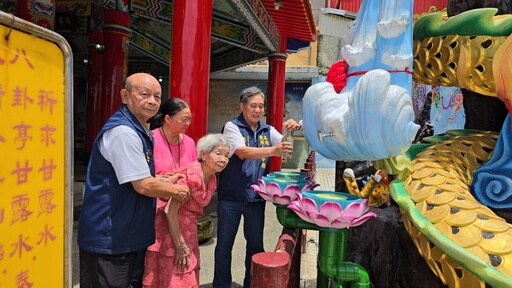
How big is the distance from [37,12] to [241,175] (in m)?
3.32

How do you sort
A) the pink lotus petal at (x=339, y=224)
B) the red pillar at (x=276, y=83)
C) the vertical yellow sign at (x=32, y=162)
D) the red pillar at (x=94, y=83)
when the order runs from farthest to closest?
the red pillar at (x=276, y=83) < the red pillar at (x=94, y=83) < the pink lotus petal at (x=339, y=224) < the vertical yellow sign at (x=32, y=162)

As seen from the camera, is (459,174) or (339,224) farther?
(459,174)

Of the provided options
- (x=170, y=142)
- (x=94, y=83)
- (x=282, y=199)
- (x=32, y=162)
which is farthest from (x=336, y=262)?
(x=94, y=83)

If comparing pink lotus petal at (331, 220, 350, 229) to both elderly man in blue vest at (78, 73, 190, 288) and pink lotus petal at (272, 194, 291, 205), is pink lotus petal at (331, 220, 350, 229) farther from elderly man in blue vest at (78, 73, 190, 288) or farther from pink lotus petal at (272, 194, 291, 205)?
elderly man in blue vest at (78, 73, 190, 288)

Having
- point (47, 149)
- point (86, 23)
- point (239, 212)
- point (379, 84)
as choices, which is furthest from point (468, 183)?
point (86, 23)

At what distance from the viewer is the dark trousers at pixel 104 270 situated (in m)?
1.58

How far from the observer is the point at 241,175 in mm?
2434

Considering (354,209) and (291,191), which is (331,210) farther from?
(291,191)

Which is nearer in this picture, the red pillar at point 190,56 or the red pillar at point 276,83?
the red pillar at point 190,56

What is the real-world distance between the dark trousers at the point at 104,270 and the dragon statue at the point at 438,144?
995 millimetres

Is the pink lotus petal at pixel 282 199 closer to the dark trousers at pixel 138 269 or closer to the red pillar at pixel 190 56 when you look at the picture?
the dark trousers at pixel 138 269

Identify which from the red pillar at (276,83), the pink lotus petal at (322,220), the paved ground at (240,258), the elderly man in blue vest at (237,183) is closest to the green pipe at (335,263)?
the pink lotus petal at (322,220)

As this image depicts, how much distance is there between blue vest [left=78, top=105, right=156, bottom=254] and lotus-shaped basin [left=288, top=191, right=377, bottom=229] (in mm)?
732

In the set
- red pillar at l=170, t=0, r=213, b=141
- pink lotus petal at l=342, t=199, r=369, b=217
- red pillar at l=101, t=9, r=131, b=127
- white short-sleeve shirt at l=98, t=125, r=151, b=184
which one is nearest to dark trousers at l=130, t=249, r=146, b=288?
white short-sleeve shirt at l=98, t=125, r=151, b=184
